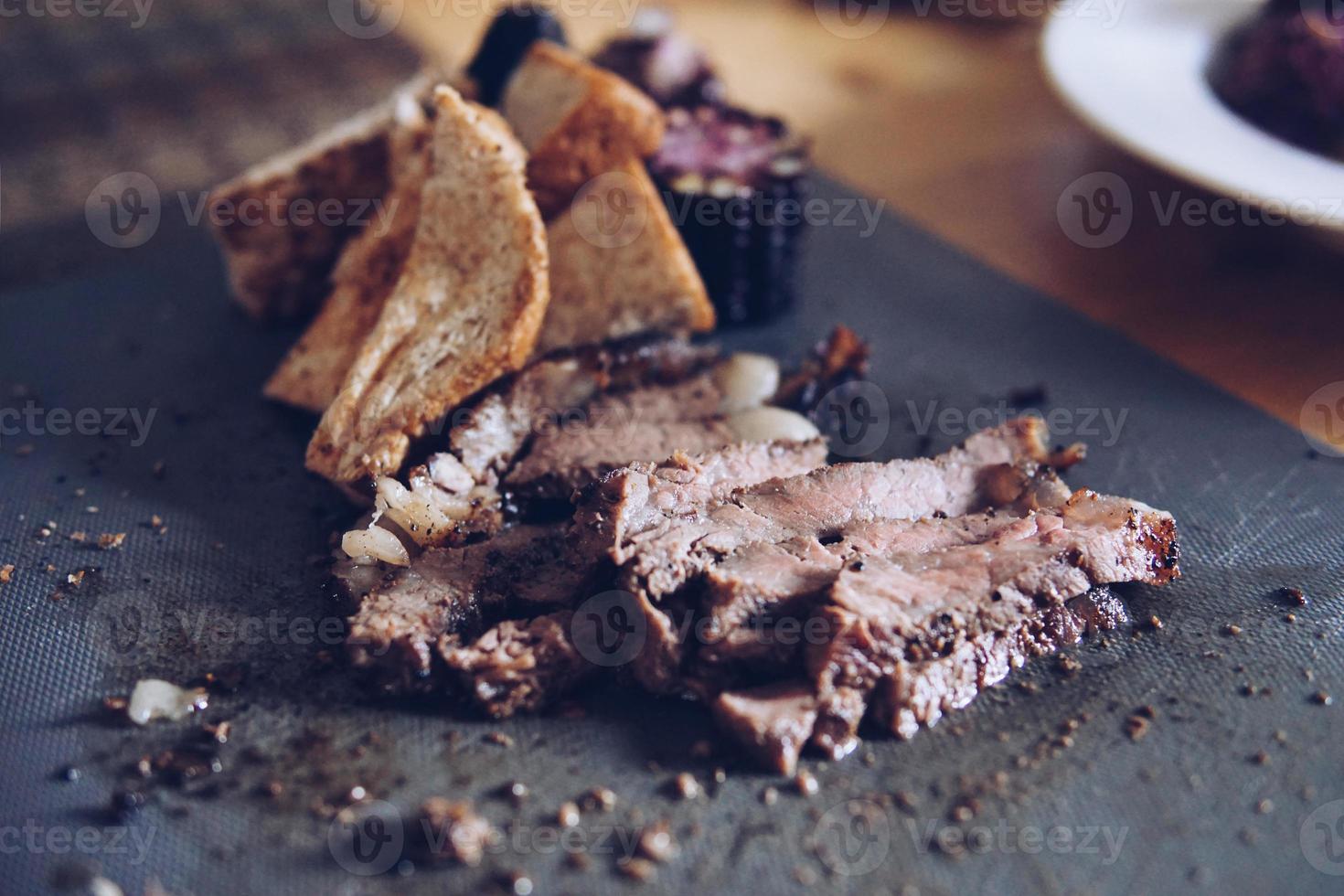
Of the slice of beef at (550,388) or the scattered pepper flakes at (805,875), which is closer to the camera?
the scattered pepper flakes at (805,875)

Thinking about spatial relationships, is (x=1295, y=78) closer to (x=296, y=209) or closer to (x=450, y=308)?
(x=450, y=308)

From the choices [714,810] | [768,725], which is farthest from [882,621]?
[714,810]

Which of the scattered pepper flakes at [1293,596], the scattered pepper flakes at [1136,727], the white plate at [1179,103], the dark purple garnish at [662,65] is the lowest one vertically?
the scattered pepper flakes at [1136,727]

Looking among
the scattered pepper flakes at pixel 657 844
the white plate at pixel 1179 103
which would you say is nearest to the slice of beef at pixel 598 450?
the scattered pepper flakes at pixel 657 844

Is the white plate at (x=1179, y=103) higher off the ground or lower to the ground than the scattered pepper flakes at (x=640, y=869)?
higher

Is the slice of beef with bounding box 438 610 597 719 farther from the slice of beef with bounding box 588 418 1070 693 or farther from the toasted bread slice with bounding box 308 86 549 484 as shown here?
the toasted bread slice with bounding box 308 86 549 484

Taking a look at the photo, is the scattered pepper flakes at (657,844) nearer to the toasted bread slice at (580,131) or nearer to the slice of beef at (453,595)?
the slice of beef at (453,595)

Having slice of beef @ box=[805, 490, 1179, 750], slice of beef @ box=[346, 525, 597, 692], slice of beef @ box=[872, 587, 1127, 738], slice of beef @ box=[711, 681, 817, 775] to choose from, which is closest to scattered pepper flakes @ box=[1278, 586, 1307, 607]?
slice of beef @ box=[805, 490, 1179, 750]
